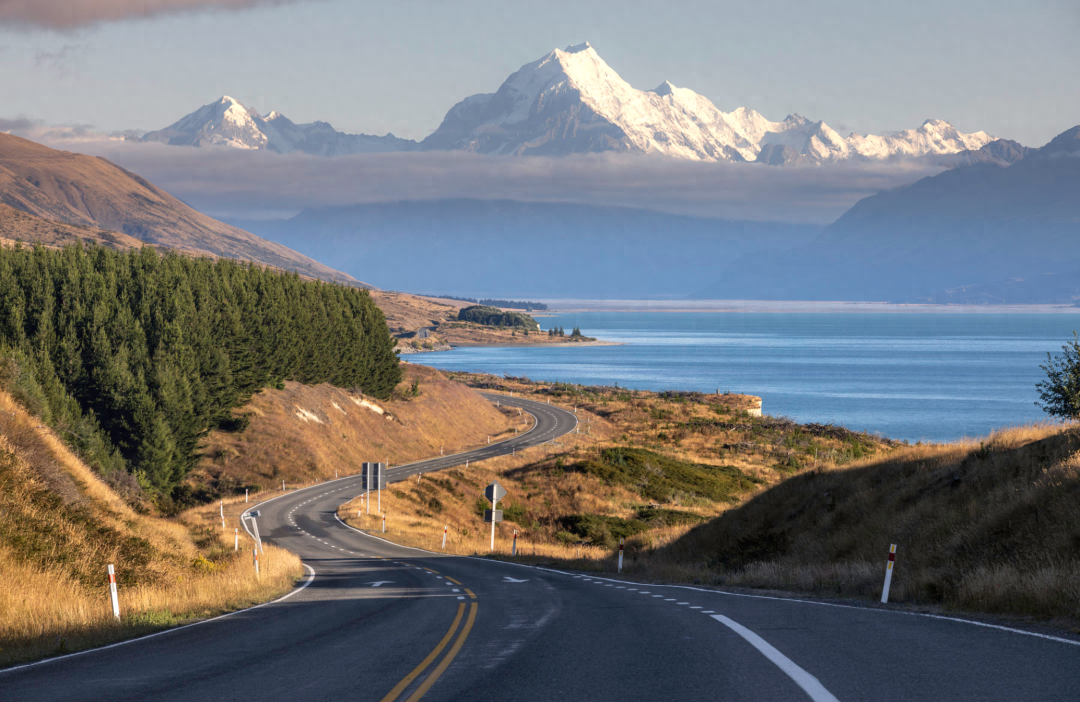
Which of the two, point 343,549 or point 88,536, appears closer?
point 88,536

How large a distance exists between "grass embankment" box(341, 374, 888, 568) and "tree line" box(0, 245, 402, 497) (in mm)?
13786

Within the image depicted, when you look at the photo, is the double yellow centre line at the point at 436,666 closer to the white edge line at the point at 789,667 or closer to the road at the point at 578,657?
the road at the point at 578,657

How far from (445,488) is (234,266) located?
37.5 meters

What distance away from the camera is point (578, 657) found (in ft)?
33.1

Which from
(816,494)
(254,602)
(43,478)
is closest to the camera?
(254,602)

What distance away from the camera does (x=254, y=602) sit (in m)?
19.1

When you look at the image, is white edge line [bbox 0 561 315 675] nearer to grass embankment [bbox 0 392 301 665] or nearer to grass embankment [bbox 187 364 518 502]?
grass embankment [bbox 0 392 301 665]

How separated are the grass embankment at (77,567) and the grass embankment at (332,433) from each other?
4146 cm

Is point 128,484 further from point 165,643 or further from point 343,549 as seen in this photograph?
point 165,643

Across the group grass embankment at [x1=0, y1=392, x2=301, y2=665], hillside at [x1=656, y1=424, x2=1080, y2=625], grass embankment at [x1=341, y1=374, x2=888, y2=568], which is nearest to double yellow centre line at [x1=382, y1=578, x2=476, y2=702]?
grass embankment at [x1=0, y1=392, x2=301, y2=665]

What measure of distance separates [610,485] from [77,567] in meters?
54.3

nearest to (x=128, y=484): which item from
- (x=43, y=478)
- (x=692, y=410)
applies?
(x=43, y=478)

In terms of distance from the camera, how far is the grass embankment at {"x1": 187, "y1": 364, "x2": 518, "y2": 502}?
227 ft

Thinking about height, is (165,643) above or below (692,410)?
above
